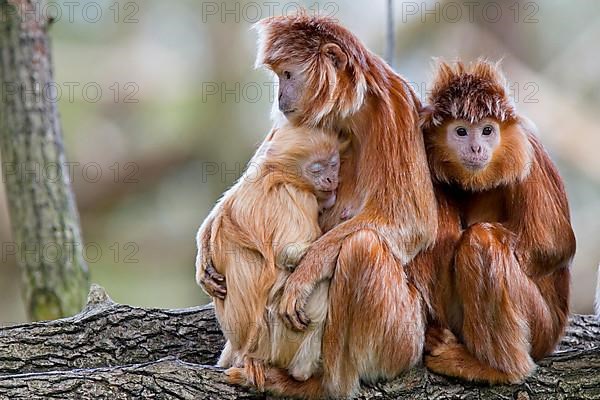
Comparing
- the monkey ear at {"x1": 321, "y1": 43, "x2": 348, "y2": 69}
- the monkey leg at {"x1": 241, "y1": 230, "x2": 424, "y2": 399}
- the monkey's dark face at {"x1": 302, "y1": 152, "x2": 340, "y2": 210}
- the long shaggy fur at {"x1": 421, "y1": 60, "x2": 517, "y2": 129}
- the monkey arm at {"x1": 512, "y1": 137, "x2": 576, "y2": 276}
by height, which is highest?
the monkey ear at {"x1": 321, "y1": 43, "x2": 348, "y2": 69}

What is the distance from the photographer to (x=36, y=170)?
17.7ft

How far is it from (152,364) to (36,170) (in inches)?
91.1

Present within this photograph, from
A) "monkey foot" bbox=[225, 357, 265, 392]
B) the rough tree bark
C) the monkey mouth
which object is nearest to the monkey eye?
the monkey mouth

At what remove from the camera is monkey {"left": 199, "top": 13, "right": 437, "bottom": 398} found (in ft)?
11.5

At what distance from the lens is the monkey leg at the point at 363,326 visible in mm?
3492

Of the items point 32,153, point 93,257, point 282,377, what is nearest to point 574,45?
point 93,257

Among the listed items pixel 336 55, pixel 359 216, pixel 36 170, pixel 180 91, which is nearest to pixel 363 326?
pixel 359 216

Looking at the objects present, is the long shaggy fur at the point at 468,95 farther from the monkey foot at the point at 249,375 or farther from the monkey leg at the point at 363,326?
the monkey foot at the point at 249,375

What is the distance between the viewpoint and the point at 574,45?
12.4 m

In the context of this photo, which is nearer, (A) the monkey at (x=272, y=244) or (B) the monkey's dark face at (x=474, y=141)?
(A) the monkey at (x=272, y=244)

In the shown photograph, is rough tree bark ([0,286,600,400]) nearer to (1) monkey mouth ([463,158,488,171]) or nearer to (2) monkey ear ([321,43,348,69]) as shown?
(1) monkey mouth ([463,158,488,171])

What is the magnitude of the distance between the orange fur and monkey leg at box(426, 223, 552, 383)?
0.61 feet

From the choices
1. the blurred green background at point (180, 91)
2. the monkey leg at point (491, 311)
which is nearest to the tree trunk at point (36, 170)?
the monkey leg at point (491, 311)

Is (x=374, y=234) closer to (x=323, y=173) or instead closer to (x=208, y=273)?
(x=323, y=173)
